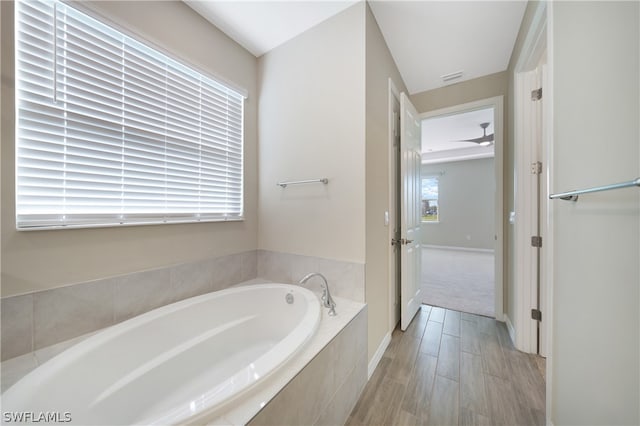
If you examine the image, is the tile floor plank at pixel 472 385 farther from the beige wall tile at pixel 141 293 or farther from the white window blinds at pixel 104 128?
the white window blinds at pixel 104 128

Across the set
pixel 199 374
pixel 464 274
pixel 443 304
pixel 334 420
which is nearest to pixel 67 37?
pixel 199 374

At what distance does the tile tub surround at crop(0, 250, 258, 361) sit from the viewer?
98cm

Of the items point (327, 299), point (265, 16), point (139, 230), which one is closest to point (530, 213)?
point (327, 299)

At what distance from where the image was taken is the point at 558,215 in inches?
40.6

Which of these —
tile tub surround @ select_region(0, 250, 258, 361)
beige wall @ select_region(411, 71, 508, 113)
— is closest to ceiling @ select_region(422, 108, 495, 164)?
beige wall @ select_region(411, 71, 508, 113)

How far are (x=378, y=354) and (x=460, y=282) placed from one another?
8.31ft

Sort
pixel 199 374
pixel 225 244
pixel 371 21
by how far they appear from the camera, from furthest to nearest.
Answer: pixel 225 244, pixel 371 21, pixel 199 374

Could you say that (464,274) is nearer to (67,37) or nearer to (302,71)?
(302,71)

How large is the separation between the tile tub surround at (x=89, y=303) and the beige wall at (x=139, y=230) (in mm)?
48

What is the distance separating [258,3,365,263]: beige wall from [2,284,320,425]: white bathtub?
48 cm

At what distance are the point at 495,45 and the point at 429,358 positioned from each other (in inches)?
105

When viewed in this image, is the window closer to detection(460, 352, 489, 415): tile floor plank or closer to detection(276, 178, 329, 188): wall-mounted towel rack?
detection(460, 352, 489, 415): tile floor plank

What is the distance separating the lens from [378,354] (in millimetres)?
1727

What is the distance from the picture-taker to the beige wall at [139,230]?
98cm
